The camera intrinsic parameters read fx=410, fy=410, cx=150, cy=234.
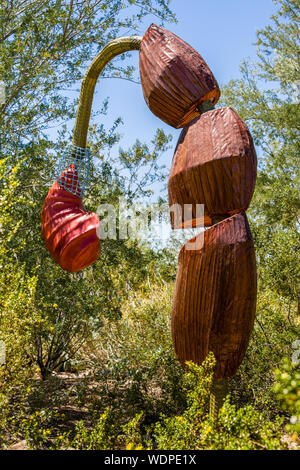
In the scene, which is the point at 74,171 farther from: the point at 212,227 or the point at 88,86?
the point at 212,227

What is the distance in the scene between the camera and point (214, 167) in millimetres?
3391

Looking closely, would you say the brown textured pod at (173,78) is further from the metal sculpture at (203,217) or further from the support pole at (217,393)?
the support pole at (217,393)

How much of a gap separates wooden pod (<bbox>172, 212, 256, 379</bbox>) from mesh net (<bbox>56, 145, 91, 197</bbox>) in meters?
1.38

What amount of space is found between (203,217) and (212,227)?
219mm

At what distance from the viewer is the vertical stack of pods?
3340 mm

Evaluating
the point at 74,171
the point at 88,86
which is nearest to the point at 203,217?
the point at 74,171

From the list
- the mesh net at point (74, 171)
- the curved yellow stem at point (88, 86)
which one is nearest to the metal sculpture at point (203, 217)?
the mesh net at point (74, 171)

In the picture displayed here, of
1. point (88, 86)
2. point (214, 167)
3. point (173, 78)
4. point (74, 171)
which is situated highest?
point (88, 86)

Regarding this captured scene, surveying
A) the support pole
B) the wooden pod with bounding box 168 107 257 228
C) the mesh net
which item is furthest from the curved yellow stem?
the support pole

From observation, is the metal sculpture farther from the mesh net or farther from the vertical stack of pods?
the mesh net

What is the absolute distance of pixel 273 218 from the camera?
9.99 metres

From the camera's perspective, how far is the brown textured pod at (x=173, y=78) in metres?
3.70

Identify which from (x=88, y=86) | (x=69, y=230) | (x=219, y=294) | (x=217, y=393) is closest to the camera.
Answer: (x=219, y=294)

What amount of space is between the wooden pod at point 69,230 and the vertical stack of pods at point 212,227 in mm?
800
